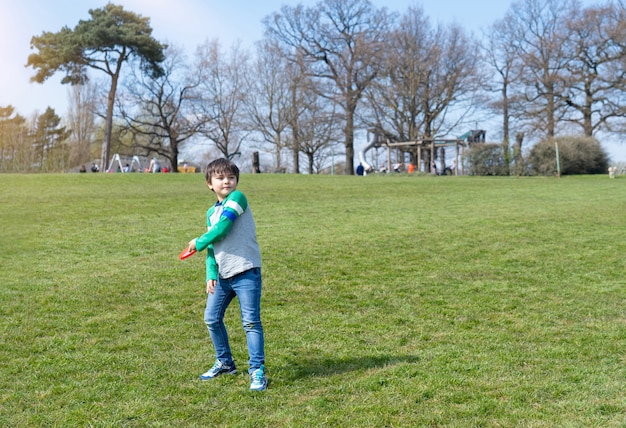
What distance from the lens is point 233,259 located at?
4.59 m

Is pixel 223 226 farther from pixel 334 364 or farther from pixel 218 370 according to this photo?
pixel 334 364

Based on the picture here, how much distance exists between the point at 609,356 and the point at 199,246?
12.3 feet

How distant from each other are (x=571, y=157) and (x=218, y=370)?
34.6m

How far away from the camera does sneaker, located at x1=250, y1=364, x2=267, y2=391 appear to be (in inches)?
182

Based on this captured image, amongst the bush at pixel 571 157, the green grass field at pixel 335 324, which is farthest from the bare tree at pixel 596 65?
the green grass field at pixel 335 324

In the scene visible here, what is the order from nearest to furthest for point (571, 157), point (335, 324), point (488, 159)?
point (335, 324), point (571, 157), point (488, 159)

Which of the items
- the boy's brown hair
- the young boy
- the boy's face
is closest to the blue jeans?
the young boy

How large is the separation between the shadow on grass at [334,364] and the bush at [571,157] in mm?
31553

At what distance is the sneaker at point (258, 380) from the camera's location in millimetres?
4621

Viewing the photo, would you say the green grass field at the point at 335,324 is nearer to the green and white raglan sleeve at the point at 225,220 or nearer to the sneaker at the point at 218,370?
the sneaker at the point at 218,370

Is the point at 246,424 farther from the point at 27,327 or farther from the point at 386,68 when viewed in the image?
the point at 386,68

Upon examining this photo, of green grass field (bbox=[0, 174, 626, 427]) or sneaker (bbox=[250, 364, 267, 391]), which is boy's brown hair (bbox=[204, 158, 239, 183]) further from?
green grass field (bbox=[0, 174, 626, 427])

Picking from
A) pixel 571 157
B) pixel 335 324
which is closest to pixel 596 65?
pixel 571 157

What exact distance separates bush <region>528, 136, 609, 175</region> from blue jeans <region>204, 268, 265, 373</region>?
32620 millimetres
